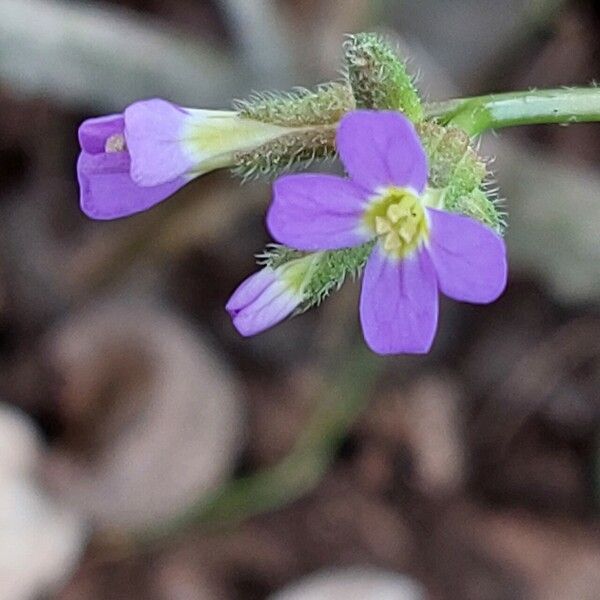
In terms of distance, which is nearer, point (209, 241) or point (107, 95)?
point (107, 95)

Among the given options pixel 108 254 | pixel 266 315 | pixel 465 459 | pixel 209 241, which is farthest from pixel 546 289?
pixel 266 315

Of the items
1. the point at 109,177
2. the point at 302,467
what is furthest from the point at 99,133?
the point at 302,467

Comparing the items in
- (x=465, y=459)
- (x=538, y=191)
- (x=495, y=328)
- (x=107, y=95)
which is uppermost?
(x=107, y=95)

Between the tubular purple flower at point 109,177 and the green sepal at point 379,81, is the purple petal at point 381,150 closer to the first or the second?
the green sepal at point 379,81

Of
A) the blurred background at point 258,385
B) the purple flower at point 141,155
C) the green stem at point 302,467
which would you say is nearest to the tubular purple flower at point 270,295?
the purple flower at point 141,155

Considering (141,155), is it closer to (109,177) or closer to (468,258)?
(109,177)

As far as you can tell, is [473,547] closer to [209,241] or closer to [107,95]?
[209,241]
